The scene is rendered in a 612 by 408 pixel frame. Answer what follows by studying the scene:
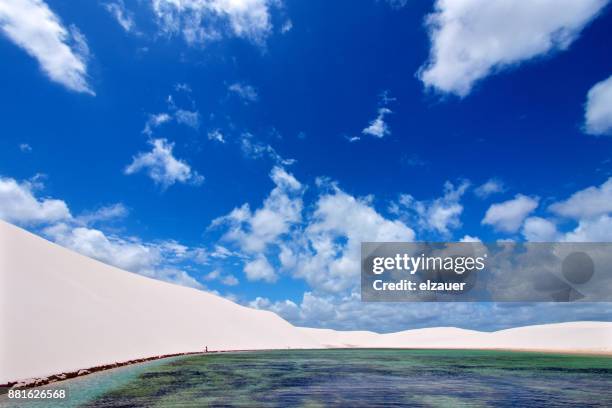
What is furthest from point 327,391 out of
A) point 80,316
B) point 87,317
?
point 87,317

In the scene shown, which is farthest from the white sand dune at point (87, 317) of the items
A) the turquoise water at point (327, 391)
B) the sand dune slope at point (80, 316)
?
the turquoise water at point (327, 391)

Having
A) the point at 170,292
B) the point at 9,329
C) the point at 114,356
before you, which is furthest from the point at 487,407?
the point at 170,292

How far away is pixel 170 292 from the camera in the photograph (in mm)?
125438

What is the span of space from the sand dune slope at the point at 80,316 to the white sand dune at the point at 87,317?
0.15 m

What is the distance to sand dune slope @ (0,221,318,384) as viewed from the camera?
40.2 metres

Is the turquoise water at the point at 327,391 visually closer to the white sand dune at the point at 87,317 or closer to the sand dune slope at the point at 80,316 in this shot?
the white sand dune at the point at 87,317

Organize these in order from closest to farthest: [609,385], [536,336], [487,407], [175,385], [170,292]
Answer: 1. [487,407]
2. [175,385]
3. [609,385]
4. [170,292]
5. [536,336]

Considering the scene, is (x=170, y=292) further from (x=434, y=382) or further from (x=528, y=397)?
(x=528, y=397)

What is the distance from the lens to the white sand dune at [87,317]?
40.4m

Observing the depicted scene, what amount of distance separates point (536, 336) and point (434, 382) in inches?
6703

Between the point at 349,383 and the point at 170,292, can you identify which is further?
the point at 170,292

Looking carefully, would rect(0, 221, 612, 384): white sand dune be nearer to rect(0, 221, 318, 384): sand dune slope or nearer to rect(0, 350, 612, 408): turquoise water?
rect(0, 221, 318, 384): sand dune slope

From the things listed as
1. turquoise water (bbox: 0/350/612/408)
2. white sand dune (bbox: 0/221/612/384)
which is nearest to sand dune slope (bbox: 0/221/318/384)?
white sand dune (bbox: 0/221/612/384)

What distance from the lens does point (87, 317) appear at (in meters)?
58.9
